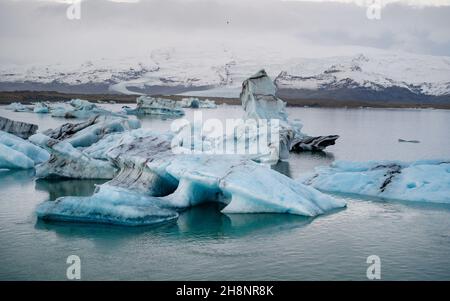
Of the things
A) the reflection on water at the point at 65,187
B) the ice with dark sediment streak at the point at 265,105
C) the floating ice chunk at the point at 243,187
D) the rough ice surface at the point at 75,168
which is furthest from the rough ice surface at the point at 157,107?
the floating ice chunk at the point at 243,187

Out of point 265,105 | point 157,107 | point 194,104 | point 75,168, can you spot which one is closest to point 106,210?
point 75,168

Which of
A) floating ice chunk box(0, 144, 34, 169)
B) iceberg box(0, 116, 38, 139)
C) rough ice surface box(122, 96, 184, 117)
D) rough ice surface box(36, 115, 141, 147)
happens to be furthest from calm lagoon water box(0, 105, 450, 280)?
rough ice surface box(122, 96, 184, 117)

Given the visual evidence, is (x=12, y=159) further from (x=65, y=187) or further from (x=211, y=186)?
(x=211, y=186)

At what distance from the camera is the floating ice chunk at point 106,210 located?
9.82 meters

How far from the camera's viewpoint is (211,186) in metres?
11.0

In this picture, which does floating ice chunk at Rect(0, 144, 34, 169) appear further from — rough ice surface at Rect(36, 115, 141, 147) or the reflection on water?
rough ice surface at Rect(36, 115, 141, 147)

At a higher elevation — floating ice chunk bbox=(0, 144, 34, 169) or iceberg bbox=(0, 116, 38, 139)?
iceberg bbox=(0, 116, 38, 139)

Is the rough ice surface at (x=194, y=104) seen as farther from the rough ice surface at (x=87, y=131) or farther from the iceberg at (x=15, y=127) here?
the rough ice surface at (x=87, y=131)

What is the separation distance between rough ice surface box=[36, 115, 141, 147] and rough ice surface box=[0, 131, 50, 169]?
5.38 feet

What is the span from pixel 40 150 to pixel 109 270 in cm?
1066

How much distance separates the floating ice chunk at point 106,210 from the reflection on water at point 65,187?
8.15 ft

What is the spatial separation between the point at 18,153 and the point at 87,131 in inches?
137

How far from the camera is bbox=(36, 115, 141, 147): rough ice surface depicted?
18828mm

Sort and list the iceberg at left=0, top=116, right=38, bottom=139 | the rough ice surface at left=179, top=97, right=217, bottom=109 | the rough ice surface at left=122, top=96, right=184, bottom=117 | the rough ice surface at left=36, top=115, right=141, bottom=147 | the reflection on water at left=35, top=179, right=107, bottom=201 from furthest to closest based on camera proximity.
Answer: the rough ice surface at left=179, top=97, right=217, bottom=109 → the rough ice surface at left=122, top=96, right=184, bottom=117 → the iceberg at left=0, top=116, right=38, bottom=139 → the rough ice surface at left=36, top=115, right=141, bottom=147 → the reflection on water at left=35, top=179, right=107, bottom=201
